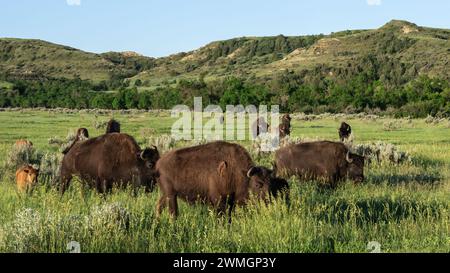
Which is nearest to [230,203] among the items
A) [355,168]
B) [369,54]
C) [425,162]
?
[355,168]

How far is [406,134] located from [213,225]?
99.2 ft

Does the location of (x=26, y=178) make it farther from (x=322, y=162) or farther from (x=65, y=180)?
(x=322, y=162)

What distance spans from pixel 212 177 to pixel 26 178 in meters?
5.53

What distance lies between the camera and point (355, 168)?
13625mm

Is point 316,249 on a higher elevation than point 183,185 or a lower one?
lower

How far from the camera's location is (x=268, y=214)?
8.36 meters

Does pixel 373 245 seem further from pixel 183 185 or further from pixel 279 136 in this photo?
pixel 279 136

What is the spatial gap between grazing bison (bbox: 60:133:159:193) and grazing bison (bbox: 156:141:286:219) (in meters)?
0.90

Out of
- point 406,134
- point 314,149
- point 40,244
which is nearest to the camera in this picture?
point 40,244

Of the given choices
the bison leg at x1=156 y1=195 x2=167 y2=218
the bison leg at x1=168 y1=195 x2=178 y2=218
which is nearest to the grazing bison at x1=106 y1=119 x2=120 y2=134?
the bison leg at x1=156 y1=195 x2=167 y2=218

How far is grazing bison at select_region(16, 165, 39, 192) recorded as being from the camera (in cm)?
1216

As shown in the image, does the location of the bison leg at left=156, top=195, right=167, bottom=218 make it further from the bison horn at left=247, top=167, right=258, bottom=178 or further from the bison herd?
the bison horn at left=247, top=167, right=258, bottom=178
